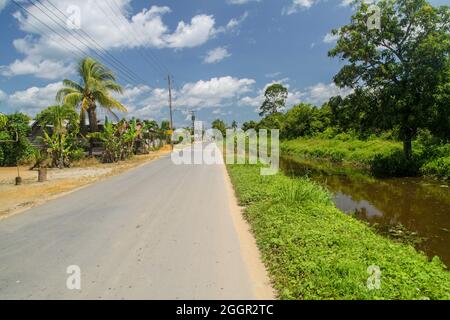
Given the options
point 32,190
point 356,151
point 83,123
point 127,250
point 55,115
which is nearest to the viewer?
point 127,250

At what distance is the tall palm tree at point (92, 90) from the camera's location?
2766cm

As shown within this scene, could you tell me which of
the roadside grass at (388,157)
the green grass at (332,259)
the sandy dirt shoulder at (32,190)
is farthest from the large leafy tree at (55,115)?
the roadside grass at (388,157)

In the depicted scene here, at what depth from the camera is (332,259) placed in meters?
5.21

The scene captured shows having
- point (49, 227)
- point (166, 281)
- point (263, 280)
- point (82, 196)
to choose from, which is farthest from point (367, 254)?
point (82, 196)

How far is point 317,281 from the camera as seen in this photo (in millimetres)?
4629

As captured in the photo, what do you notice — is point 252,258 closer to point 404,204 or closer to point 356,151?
point 404,204

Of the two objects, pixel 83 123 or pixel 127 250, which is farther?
pixel 83 123

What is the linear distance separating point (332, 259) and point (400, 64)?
14.7 m

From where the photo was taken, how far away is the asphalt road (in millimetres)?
4871

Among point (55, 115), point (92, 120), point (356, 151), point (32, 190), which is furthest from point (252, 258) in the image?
point (92, 120)

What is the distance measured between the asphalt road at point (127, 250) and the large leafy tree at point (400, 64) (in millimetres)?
10927

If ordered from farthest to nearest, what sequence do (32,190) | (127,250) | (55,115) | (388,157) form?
(55,115) → (388,157) → (32,190) → (127,250)

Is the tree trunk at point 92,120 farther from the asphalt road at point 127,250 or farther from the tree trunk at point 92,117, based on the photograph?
the asphalt road at point 127,250
